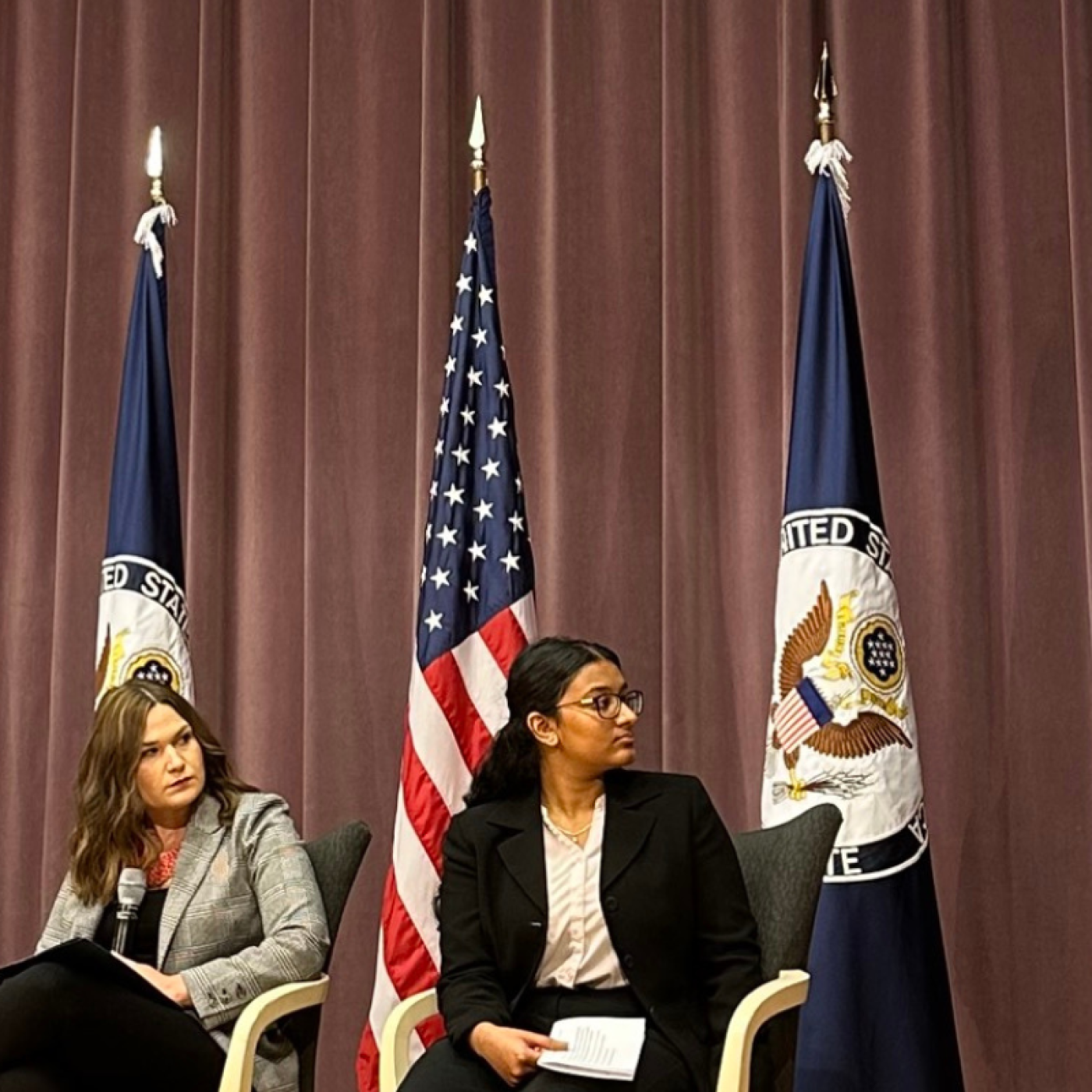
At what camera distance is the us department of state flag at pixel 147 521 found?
4770 mm

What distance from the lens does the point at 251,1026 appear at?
10.6ft

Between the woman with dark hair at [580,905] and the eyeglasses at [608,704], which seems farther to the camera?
the eyeglasses at [608,704]

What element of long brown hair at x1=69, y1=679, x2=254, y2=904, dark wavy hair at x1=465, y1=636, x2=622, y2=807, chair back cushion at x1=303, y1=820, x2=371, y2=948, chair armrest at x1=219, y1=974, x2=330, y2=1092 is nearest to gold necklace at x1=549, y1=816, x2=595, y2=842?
dark wavy hair at x1=465, y1=636, x2=622, y2=807

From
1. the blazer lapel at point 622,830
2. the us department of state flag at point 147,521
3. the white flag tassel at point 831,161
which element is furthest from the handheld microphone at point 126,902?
the white flag tassel at point 831,161

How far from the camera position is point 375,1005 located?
4340 millimetres

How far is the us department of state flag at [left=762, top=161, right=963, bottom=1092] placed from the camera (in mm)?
4055

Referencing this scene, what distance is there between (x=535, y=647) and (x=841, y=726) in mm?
872

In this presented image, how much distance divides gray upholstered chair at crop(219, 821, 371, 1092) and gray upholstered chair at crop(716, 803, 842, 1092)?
79 cm

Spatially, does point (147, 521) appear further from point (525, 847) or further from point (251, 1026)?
point (251, 1026)

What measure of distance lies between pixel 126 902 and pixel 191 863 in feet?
0.48

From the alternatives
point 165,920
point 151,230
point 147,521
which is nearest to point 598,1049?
point 165,920

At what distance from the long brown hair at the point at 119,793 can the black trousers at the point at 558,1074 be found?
644 millimetres

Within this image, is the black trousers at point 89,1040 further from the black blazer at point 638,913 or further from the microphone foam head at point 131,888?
the black blazer at point 638,913

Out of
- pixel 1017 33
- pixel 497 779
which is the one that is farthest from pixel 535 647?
pixel 1017 33
